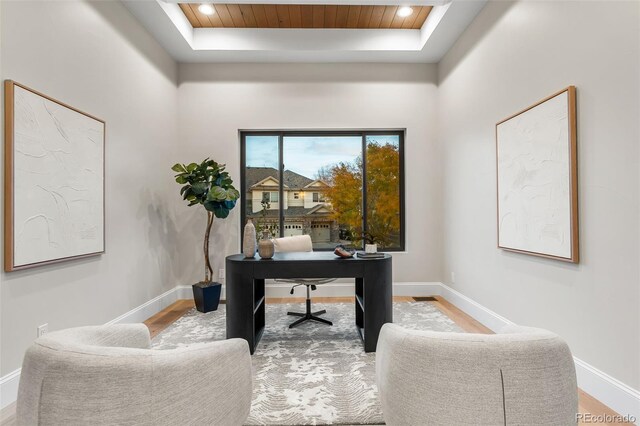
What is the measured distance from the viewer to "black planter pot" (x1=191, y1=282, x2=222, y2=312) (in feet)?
12.4

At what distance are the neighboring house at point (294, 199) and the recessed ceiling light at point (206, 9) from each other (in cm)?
194

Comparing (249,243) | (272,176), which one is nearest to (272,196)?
(272,176)

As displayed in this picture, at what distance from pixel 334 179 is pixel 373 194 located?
61cm

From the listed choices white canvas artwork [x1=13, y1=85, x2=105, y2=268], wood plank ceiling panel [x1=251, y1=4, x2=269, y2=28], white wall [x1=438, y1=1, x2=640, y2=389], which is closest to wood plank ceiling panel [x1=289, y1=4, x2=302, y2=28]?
wood plank ceiling panel [x1=251, y1=4, x2=269, y2=28]

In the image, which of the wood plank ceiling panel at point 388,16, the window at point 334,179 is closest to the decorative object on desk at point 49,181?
the window at point 334,179

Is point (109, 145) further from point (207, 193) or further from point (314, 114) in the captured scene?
point (314, 114)

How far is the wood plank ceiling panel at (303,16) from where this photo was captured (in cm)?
364

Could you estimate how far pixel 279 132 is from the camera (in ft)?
14.9

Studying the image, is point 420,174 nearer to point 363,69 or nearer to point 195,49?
point 363,69

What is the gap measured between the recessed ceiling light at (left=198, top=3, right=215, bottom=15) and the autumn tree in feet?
7.75

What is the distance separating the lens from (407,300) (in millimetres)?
4215

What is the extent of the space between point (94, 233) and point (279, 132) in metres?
2.63

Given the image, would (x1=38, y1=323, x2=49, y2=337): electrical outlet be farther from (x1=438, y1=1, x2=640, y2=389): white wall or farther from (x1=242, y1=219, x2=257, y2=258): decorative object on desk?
(x1=438, y1=1, x2=640, y2=389): white wall

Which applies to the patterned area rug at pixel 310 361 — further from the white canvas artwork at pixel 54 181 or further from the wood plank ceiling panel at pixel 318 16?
the wood plank ceiling panel at pixel 318 16
